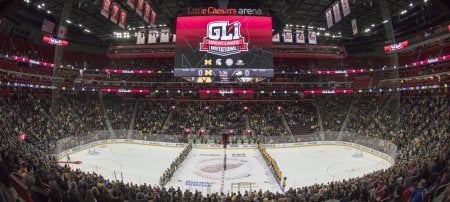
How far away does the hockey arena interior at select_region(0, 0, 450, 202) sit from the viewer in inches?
797

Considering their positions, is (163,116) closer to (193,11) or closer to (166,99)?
(166,99)

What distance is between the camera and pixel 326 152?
3269 cm

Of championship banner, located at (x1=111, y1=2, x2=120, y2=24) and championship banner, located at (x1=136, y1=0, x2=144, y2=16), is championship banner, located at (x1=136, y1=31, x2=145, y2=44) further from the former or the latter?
championship banner, located at (x1=136, y1=0, x2=144, y2=16)

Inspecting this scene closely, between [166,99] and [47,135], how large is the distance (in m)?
18.9

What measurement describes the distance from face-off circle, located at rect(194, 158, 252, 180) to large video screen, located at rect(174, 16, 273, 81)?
6574 millimetres

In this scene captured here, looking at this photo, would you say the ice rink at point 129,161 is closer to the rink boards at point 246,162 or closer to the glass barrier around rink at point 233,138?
the rink boards at point 246,162

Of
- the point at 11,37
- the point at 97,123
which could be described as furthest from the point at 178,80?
the point at 11,37

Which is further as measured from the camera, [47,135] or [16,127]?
[47,135]

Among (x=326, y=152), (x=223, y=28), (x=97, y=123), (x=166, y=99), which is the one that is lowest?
(x=326, y=152)

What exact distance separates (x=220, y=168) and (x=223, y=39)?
9429 mm

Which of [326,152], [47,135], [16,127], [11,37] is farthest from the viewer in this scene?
[11,37]

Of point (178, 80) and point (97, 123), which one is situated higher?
point (178, 80)

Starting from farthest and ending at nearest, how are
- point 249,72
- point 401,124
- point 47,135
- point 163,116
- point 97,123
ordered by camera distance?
point 163,116 → point 97,123 → point 401,124 → point 47,135 → point 249,72

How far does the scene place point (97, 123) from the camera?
38.7 m
